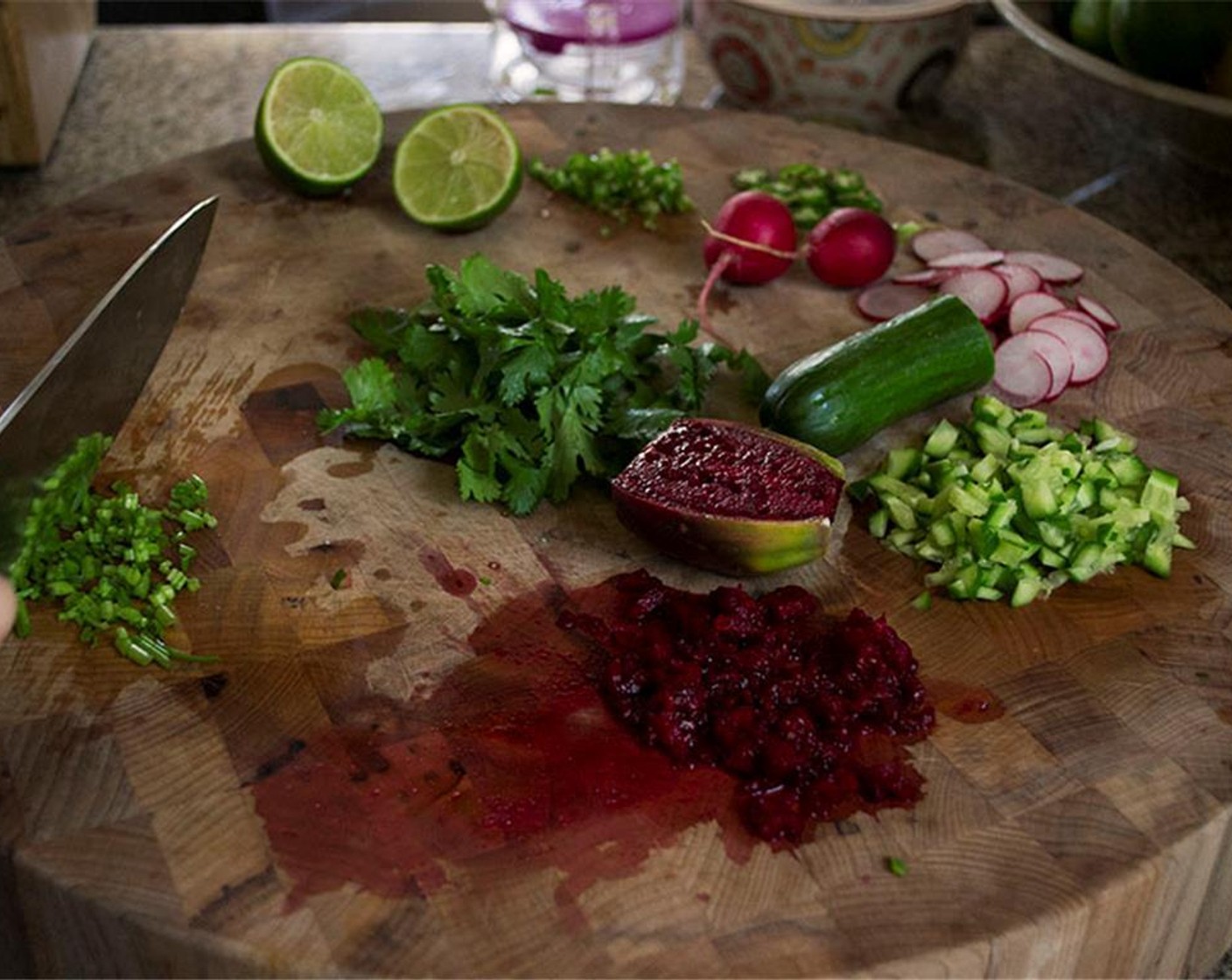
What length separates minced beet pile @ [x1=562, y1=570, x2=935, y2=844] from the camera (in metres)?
2.06

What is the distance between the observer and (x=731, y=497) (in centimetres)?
241

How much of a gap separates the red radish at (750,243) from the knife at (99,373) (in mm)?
915

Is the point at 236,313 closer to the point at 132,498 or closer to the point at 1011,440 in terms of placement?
the point at 132,498

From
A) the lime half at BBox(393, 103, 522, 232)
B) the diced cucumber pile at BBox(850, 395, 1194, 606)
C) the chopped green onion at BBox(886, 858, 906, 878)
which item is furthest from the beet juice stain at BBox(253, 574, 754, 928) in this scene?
the lime half at BBox(393, 103, 522, 232)

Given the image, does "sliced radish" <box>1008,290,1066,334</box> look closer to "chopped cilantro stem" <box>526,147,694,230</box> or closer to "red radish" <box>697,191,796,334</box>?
"red radish" <box>697,191,796,334</box>

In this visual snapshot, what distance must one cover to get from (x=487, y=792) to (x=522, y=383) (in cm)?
76

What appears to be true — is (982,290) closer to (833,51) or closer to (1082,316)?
(1082,316)

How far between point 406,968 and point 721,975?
1.14 ft

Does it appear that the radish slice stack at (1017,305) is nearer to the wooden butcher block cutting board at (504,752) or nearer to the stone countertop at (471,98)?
the wooden butcher block cutting board at (504,752)

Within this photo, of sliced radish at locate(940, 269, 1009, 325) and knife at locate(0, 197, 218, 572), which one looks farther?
sliced radish at locate(940, 269, 1009, 325)

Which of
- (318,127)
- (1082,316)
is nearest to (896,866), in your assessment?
(1082,316)

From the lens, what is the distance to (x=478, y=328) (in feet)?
8.68

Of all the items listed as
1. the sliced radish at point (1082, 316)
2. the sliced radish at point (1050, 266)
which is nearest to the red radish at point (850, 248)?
the sliced radish at point (1050, 266)

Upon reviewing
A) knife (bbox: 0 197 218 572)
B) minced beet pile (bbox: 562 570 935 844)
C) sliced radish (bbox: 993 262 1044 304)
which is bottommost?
minced beet pile (bbox: 562 570 935 844)
